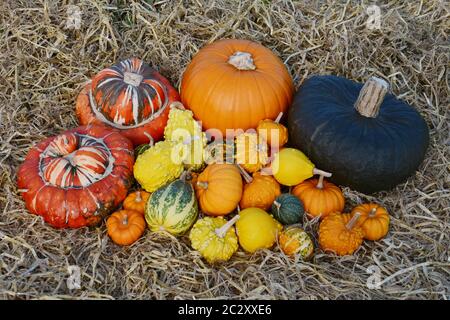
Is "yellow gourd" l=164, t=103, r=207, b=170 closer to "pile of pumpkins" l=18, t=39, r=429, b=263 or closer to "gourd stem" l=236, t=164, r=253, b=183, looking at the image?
"pile of pumpkins" l=18, t=39, r=429, b=263

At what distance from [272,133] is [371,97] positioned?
796 mm

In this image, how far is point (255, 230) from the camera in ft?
12.5

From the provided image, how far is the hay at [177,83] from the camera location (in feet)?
11.9

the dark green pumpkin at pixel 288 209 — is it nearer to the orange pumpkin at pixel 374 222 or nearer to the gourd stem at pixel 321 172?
the gourd stem at pixel 321 172

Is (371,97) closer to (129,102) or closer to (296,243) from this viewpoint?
(296,243)

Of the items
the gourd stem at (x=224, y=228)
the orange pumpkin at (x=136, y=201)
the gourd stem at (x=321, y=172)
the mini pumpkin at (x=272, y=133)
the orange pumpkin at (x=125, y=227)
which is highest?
the mini pumpkin at (x=272, y=133)

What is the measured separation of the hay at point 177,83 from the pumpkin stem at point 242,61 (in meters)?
0.70

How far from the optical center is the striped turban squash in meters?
4.40

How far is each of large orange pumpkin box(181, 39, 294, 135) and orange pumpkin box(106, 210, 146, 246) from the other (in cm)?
106

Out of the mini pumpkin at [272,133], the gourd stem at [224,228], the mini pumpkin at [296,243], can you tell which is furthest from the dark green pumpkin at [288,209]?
the mini pumpkin at [272,133]

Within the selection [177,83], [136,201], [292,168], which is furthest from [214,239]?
[177,83]
